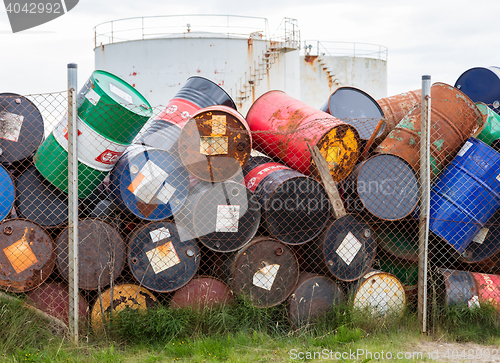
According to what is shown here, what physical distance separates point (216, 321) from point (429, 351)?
1.54 m

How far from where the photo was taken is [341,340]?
2994 millimetres

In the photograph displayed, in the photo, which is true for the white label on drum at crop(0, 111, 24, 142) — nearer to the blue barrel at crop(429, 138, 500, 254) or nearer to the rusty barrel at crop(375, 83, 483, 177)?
the rusty barrel at crop(375, 83, 483, 177)

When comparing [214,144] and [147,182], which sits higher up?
[214,144]

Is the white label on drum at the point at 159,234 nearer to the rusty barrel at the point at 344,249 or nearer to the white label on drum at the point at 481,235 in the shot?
the rusty barrel at the point at 344,249

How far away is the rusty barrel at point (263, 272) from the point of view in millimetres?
3166

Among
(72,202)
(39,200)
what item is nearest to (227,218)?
(72,202)

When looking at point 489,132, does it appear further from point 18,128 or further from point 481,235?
point 18,128

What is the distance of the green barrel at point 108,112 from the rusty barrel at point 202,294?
1238 millimetres

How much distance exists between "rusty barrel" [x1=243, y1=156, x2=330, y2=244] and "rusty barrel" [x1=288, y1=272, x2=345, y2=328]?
13.3 inches

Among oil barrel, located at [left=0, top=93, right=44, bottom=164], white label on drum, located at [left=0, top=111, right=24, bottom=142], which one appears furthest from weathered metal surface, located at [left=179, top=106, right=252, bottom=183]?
white label on drum, located at [left=0, top=111, right=24, bottom=142]

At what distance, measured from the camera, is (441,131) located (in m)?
3.72

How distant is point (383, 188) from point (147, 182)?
6.25ft

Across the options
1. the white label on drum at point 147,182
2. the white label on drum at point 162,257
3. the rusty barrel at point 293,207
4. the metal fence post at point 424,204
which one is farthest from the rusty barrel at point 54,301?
the metal fence post at point 424,204

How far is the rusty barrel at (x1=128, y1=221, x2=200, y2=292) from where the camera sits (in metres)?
3.07
